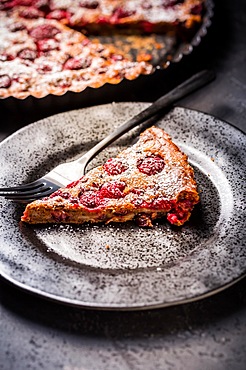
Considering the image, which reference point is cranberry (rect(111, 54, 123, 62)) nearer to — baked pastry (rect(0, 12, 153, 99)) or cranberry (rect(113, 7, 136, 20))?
baked pastry (rect(0, 12, 153, 99))

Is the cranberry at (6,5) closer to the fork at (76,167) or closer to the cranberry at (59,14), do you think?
the cranberry at (59,14)

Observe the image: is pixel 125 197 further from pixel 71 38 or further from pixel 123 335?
pixel 71 38

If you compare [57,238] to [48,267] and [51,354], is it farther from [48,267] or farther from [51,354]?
[51,354]

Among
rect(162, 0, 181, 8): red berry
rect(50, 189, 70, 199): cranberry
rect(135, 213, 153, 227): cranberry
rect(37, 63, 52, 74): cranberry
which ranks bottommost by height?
rect(37, 63, 52, 74): cranberry

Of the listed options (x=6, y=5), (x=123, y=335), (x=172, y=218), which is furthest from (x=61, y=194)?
(x=6, y=5)

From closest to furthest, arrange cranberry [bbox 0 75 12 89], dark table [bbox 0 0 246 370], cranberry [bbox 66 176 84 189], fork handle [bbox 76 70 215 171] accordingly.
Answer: dark table [bbox 0 0 246 370], cranberry [bbox 66 176 84 189], fork handle [bbox 76 70 215 171], cranberry [bbox 0 75 12 89]

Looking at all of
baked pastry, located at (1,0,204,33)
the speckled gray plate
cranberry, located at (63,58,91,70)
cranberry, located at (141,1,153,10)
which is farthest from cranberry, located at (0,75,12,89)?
cranberry, located at (141,1,153,10)

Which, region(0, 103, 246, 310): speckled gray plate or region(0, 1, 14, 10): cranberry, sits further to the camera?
region(0, 1, 14, 10): cranberry

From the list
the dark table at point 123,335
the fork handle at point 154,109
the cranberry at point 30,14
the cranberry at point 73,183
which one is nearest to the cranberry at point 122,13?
the cranberry at point 30,14
